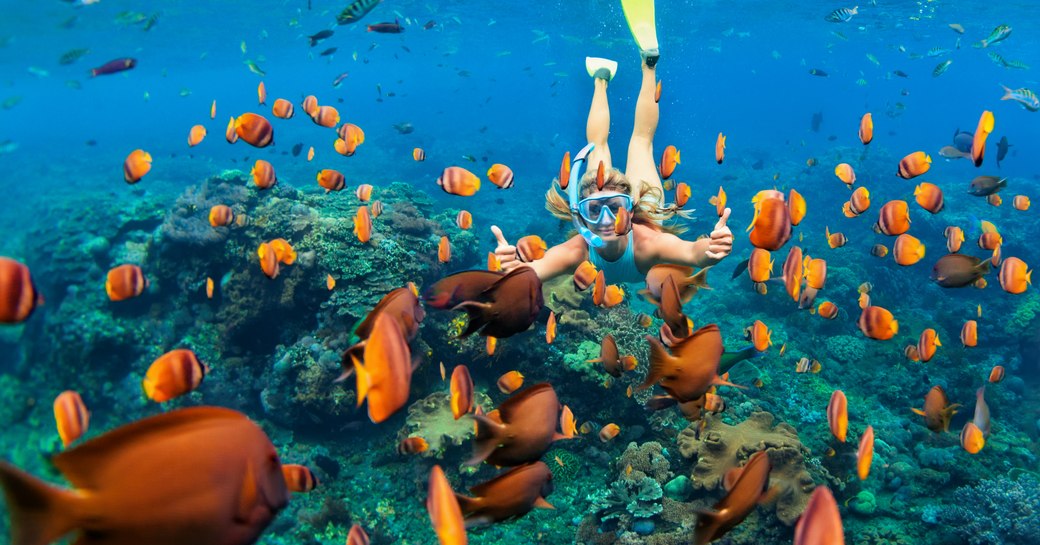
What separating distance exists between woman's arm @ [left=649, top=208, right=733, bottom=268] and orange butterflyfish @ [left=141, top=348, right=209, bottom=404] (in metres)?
4.43

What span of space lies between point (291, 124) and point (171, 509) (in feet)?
200

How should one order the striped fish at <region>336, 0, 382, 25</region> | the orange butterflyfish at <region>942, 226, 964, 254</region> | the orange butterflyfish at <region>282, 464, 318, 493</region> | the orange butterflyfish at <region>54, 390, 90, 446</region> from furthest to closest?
1. the striped fish at <region>336, 0, 382, 25</region>
2. the orange butterflyfish at <region>942, 226, 964, 254</region>
3. the orange butterflyfish at <region>54, 390, 90, 446</region>
4. the orange butterflyfish at <region>282, 464, 318, 493</region>

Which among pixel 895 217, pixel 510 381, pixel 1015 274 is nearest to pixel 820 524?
pixel 510 381

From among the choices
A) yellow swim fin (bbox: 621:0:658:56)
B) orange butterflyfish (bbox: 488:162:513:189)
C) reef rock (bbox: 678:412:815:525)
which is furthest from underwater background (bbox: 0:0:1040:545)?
yellow swim fin (bbox: 621:0:658:56)

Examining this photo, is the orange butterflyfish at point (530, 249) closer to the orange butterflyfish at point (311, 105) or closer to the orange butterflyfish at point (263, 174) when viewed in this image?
the orange butterflyfish at point (263, 174)

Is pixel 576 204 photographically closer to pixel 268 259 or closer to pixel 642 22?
pixel 268 259

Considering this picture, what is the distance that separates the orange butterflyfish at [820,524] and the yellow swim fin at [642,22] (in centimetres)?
712

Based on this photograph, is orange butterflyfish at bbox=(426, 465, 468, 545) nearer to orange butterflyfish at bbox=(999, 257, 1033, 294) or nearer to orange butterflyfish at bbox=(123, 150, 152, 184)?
orange butterflyfish at bbox=(123, 150, 152, 184)

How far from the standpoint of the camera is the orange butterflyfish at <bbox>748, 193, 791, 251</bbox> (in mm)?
2969

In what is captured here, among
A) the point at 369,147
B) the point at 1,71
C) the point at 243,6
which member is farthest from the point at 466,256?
the point at 1,71

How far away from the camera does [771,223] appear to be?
3002 millimetres

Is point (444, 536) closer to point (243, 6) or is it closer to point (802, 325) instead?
point (802, 325)

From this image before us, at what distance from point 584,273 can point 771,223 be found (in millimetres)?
3105

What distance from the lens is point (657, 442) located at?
6992mm
